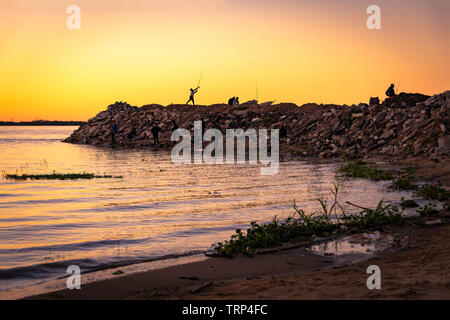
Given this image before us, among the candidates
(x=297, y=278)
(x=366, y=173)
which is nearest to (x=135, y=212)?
(x=297, y=278)

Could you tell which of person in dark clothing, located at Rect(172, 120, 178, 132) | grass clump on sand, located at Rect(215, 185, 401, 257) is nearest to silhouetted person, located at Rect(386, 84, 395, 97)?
person in dark clothing, located at Rect(172, 120, 178, 132)

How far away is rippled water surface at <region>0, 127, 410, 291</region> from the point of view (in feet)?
29.2

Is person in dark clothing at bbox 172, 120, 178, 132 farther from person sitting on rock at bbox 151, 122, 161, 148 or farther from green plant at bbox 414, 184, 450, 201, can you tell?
green plant at bbox 414, 184, 450, 201

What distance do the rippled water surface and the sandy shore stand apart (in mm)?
1576

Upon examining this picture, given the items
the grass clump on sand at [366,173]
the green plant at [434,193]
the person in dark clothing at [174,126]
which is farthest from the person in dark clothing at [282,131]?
the green plant at [434,193]

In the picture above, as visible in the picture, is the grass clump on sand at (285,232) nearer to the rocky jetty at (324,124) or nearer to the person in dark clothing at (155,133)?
the rocky jetty at (324,124)

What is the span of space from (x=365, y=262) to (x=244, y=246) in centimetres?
221

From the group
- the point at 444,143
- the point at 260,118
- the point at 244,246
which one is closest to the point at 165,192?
the point at 244,246

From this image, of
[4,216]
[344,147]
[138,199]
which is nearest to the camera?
[4,216]

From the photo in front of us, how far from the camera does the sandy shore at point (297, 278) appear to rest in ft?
18.4

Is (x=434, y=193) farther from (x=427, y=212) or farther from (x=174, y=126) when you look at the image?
(x=174, y=126)

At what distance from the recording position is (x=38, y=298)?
6.36 m

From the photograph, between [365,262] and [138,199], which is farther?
[138,199]
